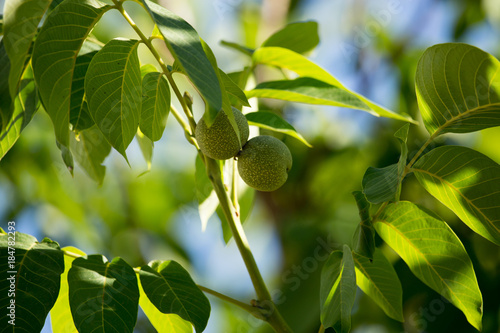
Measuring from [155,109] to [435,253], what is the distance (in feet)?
1.67

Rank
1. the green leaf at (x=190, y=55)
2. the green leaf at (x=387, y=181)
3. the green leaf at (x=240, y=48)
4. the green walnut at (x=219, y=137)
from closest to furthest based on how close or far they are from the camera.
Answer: the green leaf at (x=190, y=55), the green leaf at (x=387, y=181), the green walnut at (x=219, y=137), the green leaf at (x=240, y=48)

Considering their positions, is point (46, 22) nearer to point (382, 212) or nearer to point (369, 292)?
point (382, 212)

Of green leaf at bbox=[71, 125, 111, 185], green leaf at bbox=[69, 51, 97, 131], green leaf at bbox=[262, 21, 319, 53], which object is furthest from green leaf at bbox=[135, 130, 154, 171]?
green leaf at bbox=[262, 21, 319, 53]

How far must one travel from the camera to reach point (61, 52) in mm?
737

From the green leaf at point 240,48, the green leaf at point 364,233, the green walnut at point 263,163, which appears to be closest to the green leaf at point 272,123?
the green walnut at point 263,163

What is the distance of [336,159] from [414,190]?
48 centimetres

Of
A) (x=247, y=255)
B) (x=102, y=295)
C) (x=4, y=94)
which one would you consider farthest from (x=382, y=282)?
(x=4, y=94)

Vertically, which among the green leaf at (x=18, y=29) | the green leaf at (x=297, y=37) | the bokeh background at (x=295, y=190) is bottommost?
the bokeh background at (x=295, y=190)

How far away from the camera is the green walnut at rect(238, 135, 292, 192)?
0.84 meters

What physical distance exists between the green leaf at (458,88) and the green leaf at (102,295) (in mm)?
538

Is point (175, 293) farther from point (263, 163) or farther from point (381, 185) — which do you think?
point (381, 185)

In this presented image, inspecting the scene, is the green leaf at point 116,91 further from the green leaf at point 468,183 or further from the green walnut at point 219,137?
the green leaf at point 468,183

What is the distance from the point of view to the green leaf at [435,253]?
30.5 inches

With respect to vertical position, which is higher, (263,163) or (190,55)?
(190,55)
